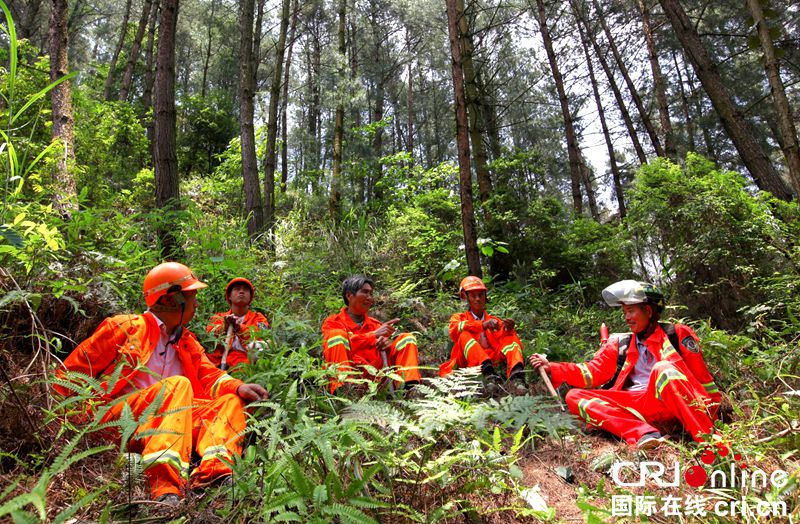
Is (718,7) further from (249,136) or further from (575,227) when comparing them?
(249,136)

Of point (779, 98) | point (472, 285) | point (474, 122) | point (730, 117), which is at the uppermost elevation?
point (474, 122)

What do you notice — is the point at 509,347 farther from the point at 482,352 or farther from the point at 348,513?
the point at 348,513

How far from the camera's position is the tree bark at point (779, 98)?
4.82 meters

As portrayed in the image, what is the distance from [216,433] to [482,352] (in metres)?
2.90

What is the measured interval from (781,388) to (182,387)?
4121 mm

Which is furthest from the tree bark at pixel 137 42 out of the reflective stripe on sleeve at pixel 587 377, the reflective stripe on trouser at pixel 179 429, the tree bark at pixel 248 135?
the reflective stripe on sleeve at pixel 587 377

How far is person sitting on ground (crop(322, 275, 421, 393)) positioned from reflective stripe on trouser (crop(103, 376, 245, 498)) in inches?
55.1

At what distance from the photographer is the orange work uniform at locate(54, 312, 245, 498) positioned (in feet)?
7.16

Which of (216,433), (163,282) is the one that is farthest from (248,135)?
(216,433)

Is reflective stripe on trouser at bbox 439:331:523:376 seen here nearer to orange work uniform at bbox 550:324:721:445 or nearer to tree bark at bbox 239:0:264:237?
orange work uniform at bbox 550:324:721:445

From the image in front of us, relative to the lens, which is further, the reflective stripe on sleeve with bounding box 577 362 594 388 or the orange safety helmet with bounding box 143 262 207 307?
the reflective stripe on sleeve with bounding box 577 362 594 388

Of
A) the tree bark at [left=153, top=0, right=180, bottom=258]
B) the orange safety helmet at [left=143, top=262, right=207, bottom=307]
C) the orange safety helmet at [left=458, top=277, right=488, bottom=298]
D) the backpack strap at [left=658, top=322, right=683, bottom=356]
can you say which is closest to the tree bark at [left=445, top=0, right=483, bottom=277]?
the orange safety helmet at [left=458, top=277, right=488, bottom=298]

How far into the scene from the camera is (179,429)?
2.37 meters

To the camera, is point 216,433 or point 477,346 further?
point 477,346
